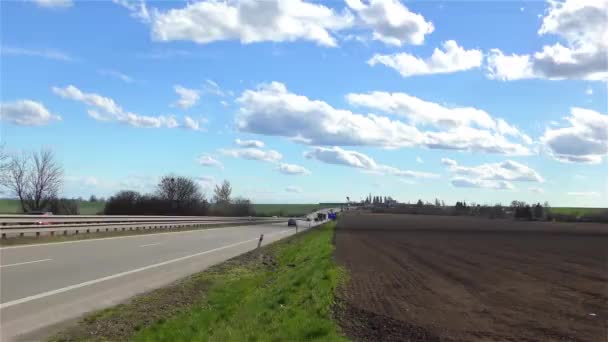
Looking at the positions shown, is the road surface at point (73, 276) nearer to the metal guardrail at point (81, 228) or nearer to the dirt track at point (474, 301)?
the metal guardrail at point (81, 228)

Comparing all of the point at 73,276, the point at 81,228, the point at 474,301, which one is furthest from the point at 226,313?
the point at 81,228

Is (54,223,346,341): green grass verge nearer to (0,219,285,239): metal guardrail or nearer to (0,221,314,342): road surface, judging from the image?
(0,221,314,342): road surface

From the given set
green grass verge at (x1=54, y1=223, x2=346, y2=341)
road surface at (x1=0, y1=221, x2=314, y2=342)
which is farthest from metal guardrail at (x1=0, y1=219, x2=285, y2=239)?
green grass verge at (x1=54, y1=223, x2=346, y2=341)

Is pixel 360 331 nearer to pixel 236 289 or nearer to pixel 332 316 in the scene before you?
pixel 332 316

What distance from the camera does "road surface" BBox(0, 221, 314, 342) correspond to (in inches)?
387

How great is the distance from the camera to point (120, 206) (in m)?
75.9

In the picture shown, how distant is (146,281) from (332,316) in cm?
719

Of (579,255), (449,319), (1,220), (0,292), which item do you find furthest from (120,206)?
(449,319)

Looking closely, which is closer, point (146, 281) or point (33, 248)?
point (146, 281)

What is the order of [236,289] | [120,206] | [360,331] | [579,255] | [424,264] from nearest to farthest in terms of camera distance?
[360,331]
[236,289]
[424,264]
[579,255]
[120,206]

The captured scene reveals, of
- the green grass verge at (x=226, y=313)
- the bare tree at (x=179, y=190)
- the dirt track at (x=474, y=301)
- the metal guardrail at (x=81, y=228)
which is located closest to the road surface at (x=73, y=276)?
the green grass verge at (x=226, y=313)

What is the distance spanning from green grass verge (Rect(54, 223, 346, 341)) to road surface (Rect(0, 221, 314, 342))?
639 millimetres

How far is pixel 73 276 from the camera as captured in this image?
1485 centimetres

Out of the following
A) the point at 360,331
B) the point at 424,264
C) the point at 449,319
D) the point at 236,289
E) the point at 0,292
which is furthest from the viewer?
the point at 424,264
